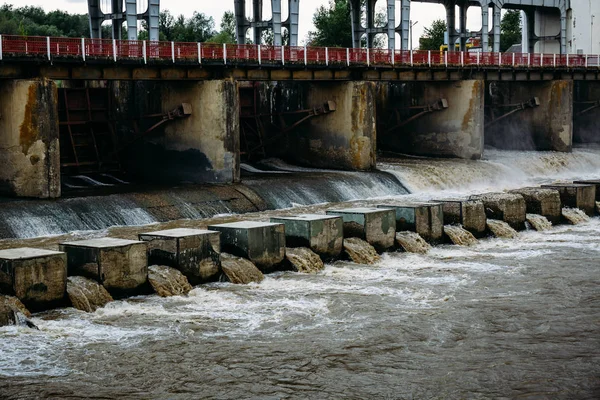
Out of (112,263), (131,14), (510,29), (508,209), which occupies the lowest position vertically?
(508,209)

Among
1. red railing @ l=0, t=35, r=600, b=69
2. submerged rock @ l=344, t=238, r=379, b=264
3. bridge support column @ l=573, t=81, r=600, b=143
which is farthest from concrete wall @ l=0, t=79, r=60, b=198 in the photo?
bridge support column @ l=573, t=81, r=600, b=143

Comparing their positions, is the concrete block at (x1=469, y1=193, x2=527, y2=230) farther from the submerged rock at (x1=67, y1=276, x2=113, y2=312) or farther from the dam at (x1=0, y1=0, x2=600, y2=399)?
the submerged rock at (x1=67, y1=276, x2=113, y2=312)

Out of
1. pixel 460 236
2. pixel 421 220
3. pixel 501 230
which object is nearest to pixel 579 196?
pixel 501 230

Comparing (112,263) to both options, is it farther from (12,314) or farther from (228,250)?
(228,250)

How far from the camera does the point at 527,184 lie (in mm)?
45375

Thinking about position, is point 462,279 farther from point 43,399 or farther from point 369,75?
point 369,75

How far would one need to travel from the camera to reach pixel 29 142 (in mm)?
30234

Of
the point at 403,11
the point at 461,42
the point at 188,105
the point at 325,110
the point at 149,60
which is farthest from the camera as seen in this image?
the point at 461,42

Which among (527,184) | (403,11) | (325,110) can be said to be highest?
Result: (403,11)

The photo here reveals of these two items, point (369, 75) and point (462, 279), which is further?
point (369, 75)

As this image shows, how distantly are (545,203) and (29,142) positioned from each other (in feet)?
54.0

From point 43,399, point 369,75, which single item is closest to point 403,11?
point 369,75

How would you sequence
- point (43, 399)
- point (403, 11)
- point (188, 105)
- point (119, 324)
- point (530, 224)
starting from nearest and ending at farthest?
point (43, 399) < point (119, 324) < point (530, 224) < point (188, 105) < point (403, 11)

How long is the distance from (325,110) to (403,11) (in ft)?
49.0
